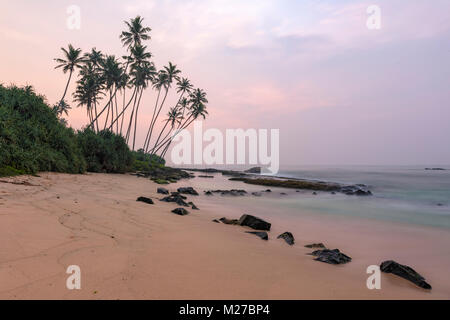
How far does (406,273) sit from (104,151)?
79.2 ft

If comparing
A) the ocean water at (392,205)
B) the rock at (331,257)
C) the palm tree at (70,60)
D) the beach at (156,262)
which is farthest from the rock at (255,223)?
the palm tree at (70,60)

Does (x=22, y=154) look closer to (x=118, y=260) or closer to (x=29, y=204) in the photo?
(x=29, y=204)

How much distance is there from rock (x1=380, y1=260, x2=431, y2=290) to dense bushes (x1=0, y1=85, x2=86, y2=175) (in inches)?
471

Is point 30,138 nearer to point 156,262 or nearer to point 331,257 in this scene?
point 156,262

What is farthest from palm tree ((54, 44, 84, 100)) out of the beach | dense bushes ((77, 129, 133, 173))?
the beach

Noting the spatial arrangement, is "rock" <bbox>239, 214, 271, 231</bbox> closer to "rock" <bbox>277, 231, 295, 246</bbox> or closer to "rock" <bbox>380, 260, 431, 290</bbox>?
"rock" <bbox>277, 231, 295, 246</bbox>

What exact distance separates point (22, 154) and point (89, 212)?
8.31 meters

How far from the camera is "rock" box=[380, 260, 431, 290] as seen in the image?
130 inches

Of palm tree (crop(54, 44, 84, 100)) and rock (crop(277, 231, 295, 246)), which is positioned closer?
rock (crop(277, 231, 295, 246))

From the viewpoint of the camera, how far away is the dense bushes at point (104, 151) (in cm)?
2148
